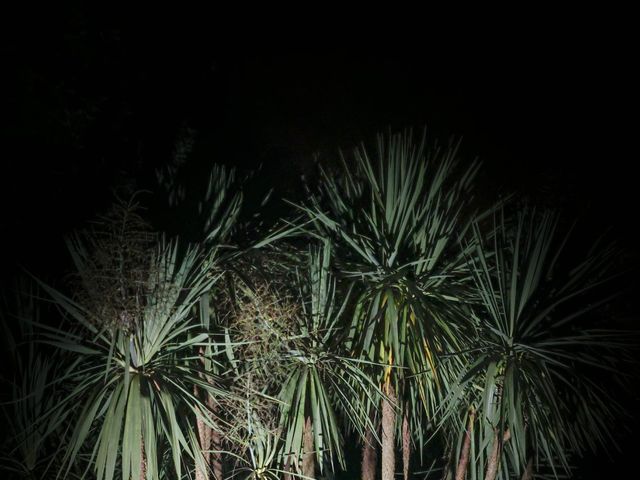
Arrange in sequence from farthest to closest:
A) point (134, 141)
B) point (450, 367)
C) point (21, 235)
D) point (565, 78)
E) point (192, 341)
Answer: point (565, 78)
point (134, 141)
point (21, 235)
point (450, 367)
point (192, 341)

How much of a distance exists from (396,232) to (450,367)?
33.3 inches

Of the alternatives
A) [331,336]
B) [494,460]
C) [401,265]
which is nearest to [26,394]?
[331,336]

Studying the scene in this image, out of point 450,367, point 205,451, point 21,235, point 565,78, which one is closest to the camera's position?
point 205,451

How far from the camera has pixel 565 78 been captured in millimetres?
5527

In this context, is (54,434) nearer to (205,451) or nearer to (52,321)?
(52,321)

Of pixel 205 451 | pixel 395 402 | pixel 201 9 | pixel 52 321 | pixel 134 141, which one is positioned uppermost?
pixel 201 9

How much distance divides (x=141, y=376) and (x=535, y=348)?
202cm

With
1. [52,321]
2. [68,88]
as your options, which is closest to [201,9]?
[68,88]

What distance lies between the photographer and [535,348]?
3848 mm

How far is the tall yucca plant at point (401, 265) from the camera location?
13.2ft

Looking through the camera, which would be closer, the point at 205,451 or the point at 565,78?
the point at 205,451

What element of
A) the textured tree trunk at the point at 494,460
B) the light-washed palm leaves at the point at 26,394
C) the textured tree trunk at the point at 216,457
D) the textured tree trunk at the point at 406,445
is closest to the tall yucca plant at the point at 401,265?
the textured tree trunk at the point at 406,445

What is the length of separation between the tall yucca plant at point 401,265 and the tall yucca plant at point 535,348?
7.6 inches

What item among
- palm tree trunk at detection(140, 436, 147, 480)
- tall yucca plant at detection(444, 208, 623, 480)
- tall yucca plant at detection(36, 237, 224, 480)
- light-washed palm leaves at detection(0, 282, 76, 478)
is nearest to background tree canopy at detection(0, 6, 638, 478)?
light-washed palm leaves at detection(0, 282, 76, 478)
